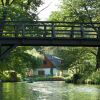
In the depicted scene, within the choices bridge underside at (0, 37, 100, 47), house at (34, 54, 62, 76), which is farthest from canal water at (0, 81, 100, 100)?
house at (34, 54, 62, 76)

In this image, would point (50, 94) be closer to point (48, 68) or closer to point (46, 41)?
point (46, 41)

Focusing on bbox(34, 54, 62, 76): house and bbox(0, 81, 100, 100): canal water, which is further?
bbox(34, 54, 62, 76): house

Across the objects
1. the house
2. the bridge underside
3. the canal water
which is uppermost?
the bridge underside

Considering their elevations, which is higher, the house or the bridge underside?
the bridge underside

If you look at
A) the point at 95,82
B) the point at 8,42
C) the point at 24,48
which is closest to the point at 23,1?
the point at 24,48

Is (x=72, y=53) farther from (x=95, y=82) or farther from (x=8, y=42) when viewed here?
(x=8, y=42)

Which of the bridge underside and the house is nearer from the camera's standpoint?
the bridge underside

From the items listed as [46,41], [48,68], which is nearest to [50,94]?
[46,41]

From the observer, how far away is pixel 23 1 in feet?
189

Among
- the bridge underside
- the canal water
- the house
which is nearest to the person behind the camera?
the canal water

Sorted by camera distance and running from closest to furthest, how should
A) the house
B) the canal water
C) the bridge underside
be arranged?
the canal water < the bridge underside < the house

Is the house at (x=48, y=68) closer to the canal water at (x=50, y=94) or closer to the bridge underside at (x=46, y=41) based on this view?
the canal water at (x=50, y=94)

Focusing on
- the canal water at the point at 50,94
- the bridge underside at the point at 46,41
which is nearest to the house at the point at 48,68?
the canal water at the point at 50,94

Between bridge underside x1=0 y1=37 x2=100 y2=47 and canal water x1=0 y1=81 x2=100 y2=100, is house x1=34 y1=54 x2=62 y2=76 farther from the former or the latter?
bridge underside x1=0 y1=37 x2=100 y2=47
